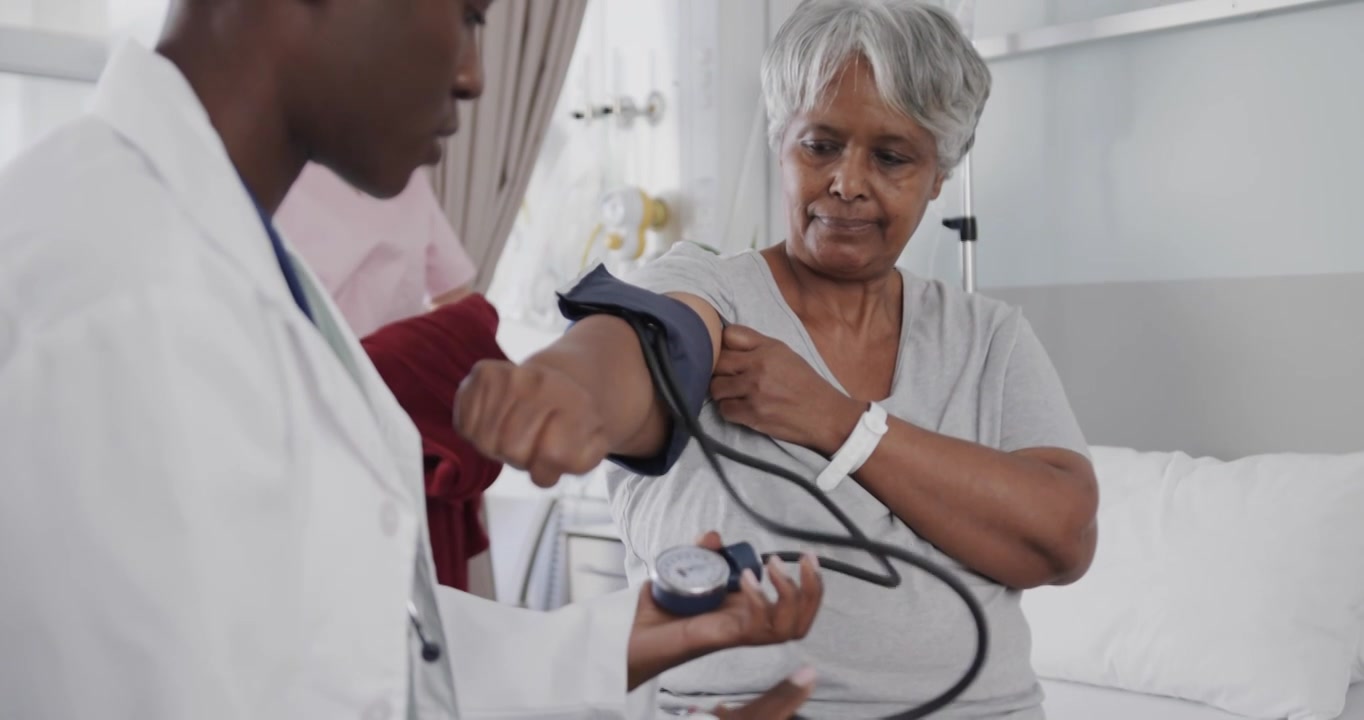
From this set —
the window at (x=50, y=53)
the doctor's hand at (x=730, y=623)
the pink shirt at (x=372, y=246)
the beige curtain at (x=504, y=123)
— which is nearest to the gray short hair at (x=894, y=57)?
the doctor's hand at (x=730, y=623)

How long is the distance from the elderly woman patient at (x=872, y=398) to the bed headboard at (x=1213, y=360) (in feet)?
3.31

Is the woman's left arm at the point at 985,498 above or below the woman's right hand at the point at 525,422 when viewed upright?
below

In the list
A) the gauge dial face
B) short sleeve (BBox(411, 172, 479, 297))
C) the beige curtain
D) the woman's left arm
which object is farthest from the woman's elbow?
the beige curtain

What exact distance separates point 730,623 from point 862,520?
0.33 meters

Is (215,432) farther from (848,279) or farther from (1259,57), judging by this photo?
(1259,57)

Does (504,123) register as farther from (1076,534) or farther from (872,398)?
(1076,534)

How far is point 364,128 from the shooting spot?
0.72 metres

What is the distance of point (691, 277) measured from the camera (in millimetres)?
1177

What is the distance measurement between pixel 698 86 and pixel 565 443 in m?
2.18

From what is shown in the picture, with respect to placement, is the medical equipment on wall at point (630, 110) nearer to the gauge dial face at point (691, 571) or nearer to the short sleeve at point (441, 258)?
the short sleeve at point (441, 258)

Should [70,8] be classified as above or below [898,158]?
above

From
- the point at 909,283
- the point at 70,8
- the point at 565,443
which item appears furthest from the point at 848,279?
the point at 70,8

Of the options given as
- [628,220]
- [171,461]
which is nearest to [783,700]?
[171,461]

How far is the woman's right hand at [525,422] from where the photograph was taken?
2.50ft
